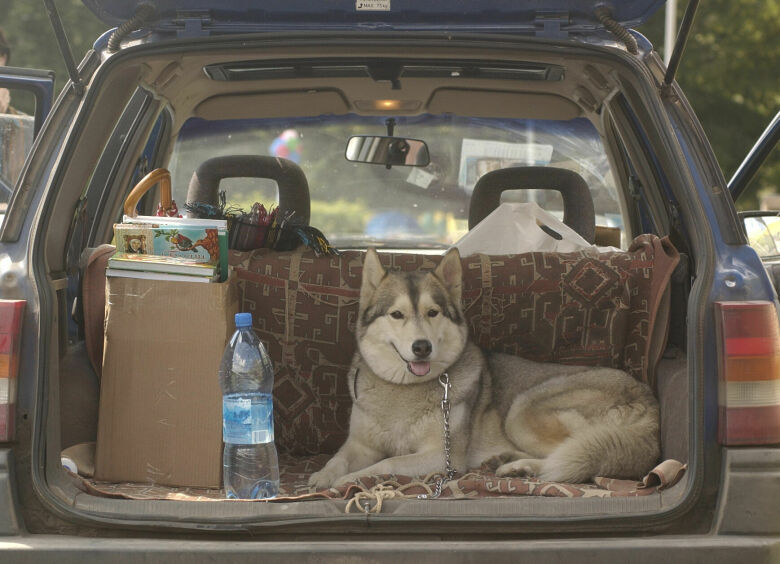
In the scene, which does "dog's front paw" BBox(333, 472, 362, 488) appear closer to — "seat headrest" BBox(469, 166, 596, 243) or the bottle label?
the bottle label

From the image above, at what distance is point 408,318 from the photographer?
3.88 m

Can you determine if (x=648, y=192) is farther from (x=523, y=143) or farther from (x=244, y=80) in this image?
(x=244, y=80)

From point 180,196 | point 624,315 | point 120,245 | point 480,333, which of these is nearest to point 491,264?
point 480,333

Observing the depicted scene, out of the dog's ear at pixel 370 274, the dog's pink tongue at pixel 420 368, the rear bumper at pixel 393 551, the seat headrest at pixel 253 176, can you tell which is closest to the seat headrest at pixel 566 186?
the seat headrest at pixel 253 176

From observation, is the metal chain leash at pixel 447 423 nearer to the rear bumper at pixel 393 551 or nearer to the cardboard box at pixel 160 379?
the cardboard box at pixel 160 379

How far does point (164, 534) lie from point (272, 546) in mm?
338

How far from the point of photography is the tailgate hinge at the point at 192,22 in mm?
3244

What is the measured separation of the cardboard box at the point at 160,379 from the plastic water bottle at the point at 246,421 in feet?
0.16

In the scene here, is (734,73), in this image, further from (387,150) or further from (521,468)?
(521,468)

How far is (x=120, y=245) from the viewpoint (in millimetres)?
3496

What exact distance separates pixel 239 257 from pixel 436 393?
100 cm

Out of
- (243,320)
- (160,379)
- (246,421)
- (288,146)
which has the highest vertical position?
(288,146)

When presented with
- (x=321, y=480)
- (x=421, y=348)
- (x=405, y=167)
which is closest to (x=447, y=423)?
(x=421, y=348)

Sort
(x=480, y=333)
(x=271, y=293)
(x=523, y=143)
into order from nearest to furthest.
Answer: (x=271, y=293) < (x=480, y=333) < (x=523, y=143)
